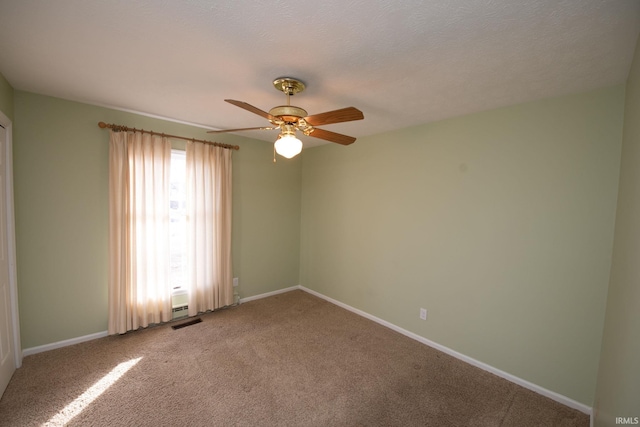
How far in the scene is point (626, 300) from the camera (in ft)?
4.40

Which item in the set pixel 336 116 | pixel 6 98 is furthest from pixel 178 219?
pixel 336 116

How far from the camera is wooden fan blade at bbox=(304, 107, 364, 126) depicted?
1669mm

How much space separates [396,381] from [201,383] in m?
1.67

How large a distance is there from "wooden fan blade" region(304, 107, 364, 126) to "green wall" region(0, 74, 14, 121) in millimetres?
2376

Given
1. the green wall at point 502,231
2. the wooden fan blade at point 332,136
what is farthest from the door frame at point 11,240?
the green wall at point 502,231

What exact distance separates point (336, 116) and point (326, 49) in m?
0.39

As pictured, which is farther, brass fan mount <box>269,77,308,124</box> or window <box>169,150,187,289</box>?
window <box>169,150,187,289</box>

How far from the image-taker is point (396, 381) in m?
2.28

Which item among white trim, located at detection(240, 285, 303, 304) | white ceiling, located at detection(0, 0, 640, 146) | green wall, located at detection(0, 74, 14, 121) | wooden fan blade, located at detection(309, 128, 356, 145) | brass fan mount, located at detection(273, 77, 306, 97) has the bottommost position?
white trim, located at detection(240, 285, 303, 304)

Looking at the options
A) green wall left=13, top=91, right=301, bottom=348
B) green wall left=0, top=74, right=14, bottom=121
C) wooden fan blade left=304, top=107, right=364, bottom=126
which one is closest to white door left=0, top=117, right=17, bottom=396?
green wall left=0, top=74, right=14, bottom=121

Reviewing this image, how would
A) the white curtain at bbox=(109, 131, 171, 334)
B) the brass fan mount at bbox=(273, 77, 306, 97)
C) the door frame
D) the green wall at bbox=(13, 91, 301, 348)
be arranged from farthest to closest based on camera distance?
the white curtain at bbox=(109, 131, 171, 334), the green wall at bbox=(13, 91, 301, 348), the door frame, the brass fan mount at bbox=(273, 77, 306, 97)

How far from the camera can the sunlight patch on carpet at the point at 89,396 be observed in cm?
179

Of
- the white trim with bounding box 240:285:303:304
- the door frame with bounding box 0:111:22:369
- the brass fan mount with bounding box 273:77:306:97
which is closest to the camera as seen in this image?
the brass fan mount with bounding box 273:77:306:97

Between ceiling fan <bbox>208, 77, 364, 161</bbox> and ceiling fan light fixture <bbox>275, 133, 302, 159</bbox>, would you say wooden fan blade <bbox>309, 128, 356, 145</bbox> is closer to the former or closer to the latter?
ceiling fan <bbox>208, 77, 364, 161</bbox>
